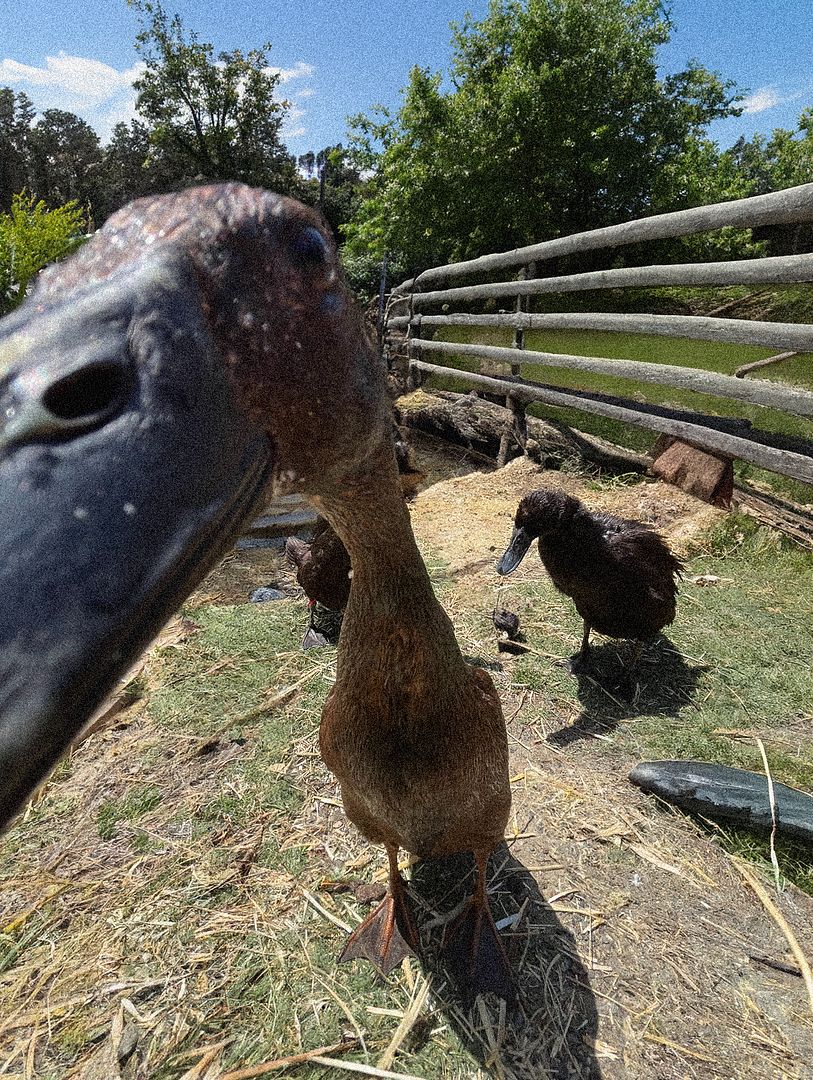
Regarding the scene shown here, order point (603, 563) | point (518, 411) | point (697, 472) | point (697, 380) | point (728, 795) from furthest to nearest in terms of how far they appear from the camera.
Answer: point (518, 411) < point (697, 472) < point (697, 380) < point (603, 563) < point (728, 795)

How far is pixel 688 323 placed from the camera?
4438mm

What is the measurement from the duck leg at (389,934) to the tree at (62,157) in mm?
32866

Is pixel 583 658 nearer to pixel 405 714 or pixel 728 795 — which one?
pixel 728 795

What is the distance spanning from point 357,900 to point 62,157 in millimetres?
40409

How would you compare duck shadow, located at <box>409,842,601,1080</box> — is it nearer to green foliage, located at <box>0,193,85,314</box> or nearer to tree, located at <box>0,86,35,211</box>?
green foliage, located at <box>0,193,85,314</box>

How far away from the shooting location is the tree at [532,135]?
61.4ft

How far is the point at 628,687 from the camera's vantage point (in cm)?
341

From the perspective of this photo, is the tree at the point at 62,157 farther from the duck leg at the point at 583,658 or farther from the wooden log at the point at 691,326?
the duck leg at the point at 583,658

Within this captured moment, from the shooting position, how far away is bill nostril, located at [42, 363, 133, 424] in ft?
2.02

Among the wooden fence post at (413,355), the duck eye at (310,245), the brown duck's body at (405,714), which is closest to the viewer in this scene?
the duck eye at (310,245)

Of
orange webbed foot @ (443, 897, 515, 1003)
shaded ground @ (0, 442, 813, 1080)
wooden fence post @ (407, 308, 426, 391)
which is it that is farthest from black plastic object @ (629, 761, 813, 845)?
wooden fence post @ (407, 308, 426, 391)

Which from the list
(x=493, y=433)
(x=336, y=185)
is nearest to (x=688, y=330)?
(x=493, y=433)

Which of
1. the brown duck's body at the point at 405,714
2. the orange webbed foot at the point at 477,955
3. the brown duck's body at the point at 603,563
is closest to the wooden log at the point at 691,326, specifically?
the brown duck's body at the point at 603,563

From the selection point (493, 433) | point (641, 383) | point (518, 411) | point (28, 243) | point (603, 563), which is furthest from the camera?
point (641, 383)
